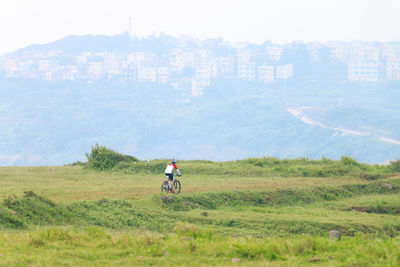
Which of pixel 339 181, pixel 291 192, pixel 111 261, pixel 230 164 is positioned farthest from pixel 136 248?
pixel 230 164

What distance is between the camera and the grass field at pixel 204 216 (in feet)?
29.0

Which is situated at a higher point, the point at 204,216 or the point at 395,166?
the point at 204,216

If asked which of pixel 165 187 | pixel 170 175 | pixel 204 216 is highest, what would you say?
pixel 170 175

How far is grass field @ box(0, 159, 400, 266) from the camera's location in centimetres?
884

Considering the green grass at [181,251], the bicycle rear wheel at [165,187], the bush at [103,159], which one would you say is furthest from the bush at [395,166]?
the green grass at [181,251]

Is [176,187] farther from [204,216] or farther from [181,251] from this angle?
[181,251]

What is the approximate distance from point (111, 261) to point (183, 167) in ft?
66.8

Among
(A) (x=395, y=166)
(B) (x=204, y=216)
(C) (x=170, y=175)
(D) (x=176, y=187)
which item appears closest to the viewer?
(B) (x=204, y=216)

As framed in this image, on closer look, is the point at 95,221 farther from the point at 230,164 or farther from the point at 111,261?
the point at 230,164

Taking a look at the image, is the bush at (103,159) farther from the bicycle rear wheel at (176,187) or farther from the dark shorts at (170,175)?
the dark shorts at (170,175)

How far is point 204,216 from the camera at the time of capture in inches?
639

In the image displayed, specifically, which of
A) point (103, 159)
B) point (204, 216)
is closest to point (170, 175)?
point (204, 216)

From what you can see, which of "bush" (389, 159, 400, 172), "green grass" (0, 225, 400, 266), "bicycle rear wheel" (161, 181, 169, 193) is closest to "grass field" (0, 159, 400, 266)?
"green grass" (0, 225, 400, 266)

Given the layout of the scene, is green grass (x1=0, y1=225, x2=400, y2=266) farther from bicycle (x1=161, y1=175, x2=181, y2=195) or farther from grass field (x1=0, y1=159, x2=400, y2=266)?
bicycle (x1=161, y1=175, x2=181, y2=195)
